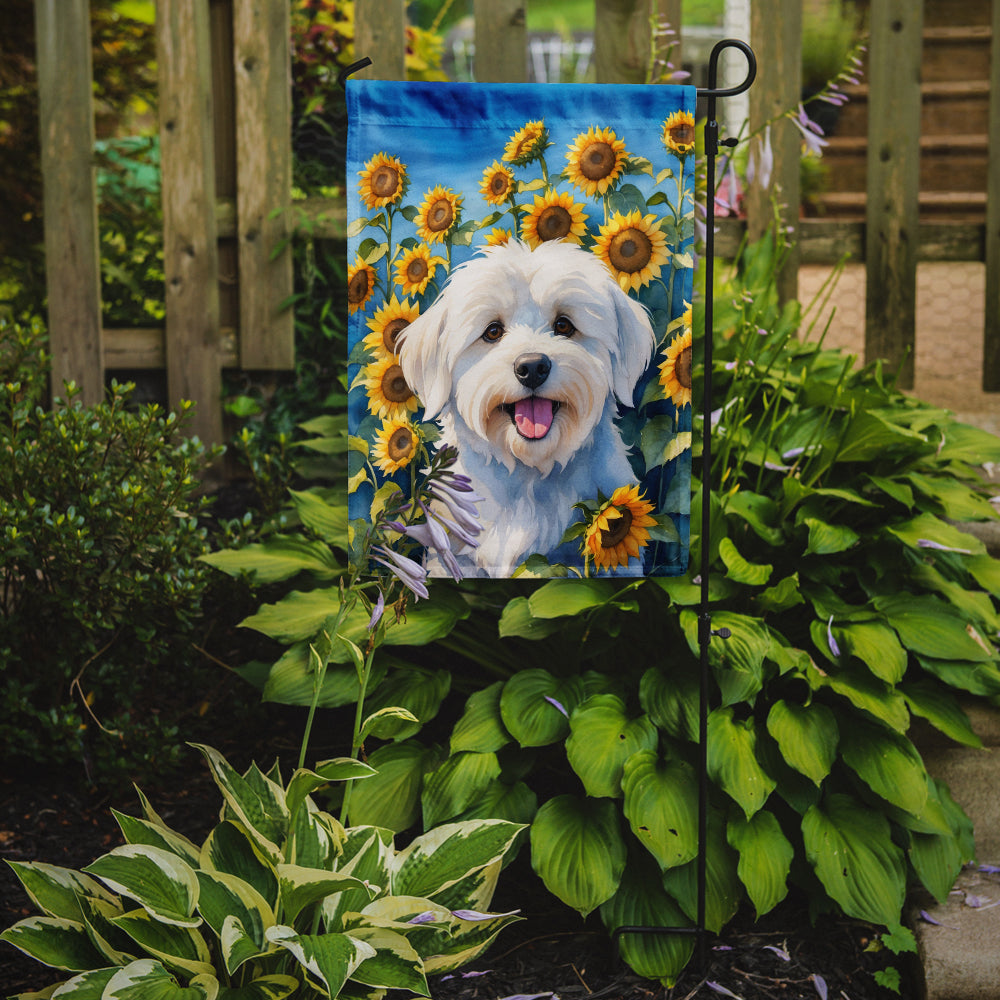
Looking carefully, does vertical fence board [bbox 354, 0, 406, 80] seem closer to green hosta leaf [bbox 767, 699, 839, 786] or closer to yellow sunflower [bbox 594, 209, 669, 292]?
yellow sunflower [bbox 594, 209, 669, 292]

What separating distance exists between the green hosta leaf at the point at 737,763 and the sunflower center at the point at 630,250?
86 cm

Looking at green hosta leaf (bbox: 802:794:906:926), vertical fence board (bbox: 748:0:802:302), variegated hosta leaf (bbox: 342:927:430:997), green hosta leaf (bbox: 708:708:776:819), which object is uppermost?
vertical fence board (bbox: 748:0:802:302)

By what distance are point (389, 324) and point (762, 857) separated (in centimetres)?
118

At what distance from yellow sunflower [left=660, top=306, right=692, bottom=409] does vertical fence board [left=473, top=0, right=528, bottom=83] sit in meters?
1.53

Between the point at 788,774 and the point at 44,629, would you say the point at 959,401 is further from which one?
the point at 44,629

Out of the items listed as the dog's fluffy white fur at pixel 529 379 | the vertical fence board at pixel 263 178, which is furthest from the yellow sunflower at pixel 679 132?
the vertical fence board at pixel 263 178

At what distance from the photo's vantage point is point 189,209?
3.11 metres

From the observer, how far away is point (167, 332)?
3.17 m

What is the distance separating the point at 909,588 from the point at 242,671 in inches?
59.6

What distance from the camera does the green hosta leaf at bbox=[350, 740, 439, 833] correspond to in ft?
6.24

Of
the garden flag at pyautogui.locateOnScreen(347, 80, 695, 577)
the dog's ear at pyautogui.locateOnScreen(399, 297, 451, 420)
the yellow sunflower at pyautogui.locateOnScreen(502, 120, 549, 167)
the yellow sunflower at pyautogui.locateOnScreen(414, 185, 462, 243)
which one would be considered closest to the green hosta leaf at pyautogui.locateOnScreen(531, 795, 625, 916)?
the garden flag at pyautogui.locateOnScreen(347, 80, 695, 577)

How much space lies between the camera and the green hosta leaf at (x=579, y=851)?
1.73 meters

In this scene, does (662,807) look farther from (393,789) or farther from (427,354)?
(427,354)

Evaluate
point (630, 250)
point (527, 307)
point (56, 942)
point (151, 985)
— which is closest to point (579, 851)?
point (151, 985)
